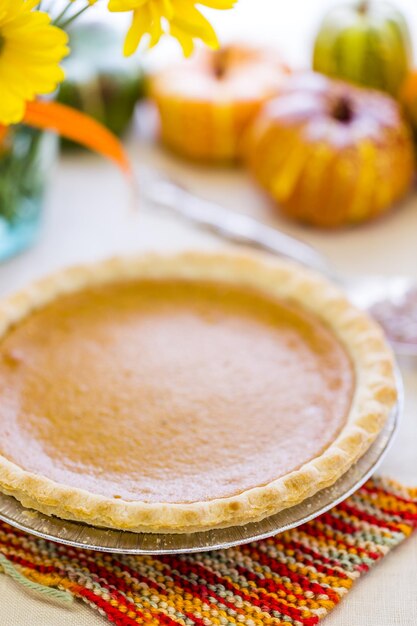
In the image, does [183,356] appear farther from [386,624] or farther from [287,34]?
[287,34]

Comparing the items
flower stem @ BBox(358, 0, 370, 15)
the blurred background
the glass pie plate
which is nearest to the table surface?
the blurred background

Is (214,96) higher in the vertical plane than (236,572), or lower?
higher

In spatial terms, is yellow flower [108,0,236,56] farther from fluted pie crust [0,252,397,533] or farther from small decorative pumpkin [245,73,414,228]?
small decorative pumpkin [245,73,414,228]

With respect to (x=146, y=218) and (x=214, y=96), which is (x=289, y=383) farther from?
(x=214, y=96)

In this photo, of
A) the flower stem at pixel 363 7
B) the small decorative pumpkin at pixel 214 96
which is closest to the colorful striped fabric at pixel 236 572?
the small decorative pumpkin at pixel 214 96

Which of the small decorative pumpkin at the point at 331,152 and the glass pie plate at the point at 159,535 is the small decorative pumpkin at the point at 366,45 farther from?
the glass pie plate at the point at 159,535

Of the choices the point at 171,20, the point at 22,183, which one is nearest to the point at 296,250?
the point at 22,183
